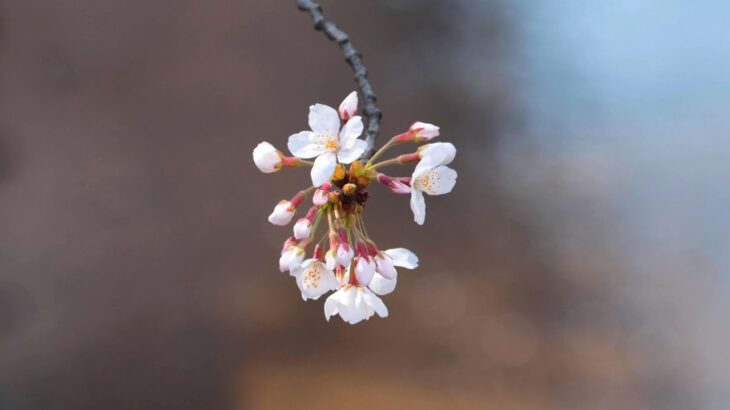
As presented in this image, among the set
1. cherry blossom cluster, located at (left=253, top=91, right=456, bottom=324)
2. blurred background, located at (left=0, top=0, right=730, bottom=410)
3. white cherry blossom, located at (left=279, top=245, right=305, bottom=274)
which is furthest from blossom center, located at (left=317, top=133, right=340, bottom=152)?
blurred background, located at (left=0, top=0, right=730, bottom=410)

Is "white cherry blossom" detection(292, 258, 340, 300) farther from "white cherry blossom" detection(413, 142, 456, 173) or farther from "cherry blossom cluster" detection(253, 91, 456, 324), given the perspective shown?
"white cherry blossom" detection(413, 142, 456, 173)

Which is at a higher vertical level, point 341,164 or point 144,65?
point 144,65

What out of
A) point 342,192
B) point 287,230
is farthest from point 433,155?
point 287,230

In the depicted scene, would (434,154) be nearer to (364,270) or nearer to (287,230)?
(364,270)

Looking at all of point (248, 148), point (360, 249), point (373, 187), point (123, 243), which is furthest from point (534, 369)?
point (360, 249)

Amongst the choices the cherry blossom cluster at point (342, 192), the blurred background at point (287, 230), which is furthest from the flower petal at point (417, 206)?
the blurred background at point (287, 230)

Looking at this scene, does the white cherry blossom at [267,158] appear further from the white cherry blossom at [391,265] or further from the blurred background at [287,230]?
the blurred background at [287,230]

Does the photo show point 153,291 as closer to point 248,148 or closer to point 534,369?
point 248,148
